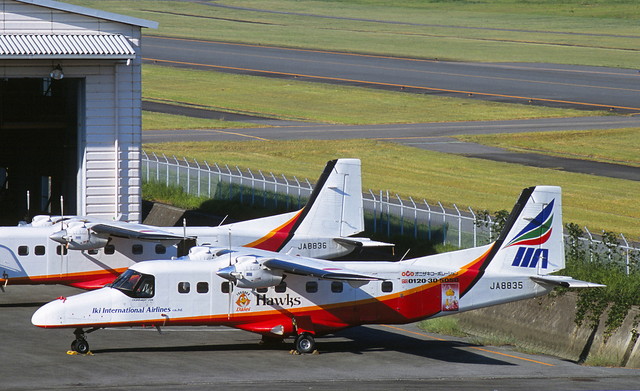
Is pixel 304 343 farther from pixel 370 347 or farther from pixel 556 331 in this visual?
pixel 556 331

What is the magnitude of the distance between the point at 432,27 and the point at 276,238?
130219mm

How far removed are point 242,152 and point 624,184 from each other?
24.4m

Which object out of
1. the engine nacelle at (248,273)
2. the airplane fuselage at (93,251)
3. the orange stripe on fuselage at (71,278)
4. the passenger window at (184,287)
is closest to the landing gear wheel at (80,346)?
the passenger window at (184,287)

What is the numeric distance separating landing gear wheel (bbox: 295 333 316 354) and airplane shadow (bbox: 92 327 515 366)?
1.74 ft

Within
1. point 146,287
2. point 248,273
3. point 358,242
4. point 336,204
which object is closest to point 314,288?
point 248,273

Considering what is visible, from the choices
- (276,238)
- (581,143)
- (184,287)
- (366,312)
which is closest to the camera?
(184,287)

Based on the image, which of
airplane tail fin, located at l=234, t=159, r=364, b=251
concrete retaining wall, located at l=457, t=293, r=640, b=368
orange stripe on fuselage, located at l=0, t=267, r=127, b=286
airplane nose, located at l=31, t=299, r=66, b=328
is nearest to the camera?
airplane nose, located at l=31, t=299, r=66, b=328

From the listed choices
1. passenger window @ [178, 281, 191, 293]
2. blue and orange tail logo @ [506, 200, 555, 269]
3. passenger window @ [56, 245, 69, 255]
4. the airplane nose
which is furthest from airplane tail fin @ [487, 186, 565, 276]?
passenger window @ [56, 245, 69, 255]

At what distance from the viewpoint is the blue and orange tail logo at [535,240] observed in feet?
111

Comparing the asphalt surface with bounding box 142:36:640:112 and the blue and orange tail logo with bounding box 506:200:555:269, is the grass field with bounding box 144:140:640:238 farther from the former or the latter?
the asphalt surface with bounding box 142:36:640:112

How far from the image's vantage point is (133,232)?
37031mm

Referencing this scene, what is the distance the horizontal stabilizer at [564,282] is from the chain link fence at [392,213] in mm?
3681

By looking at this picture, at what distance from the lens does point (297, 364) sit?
3116 cm

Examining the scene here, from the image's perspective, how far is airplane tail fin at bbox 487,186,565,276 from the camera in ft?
111
